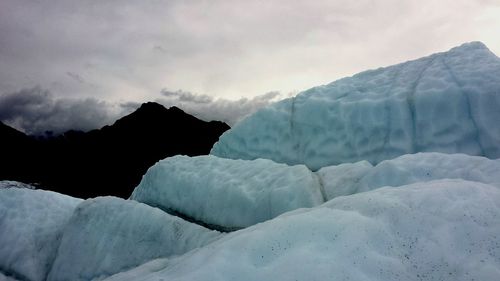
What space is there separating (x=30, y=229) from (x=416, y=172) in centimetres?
990

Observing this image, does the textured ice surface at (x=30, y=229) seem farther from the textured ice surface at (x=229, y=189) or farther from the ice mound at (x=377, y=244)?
the ice mound at (x=377, y=244)

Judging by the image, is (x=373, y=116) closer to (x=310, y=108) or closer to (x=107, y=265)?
(x=310, y=108)

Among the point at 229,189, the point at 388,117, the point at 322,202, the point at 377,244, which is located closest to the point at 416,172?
the point at 322,202

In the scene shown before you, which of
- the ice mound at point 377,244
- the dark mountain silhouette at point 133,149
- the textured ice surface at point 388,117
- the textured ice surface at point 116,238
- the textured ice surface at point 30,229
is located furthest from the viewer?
the dark mountain silhouette at point 133,149

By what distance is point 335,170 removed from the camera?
8.40 meters

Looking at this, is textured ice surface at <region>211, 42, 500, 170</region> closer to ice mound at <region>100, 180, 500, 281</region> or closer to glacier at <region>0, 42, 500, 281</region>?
glacier at <region>0, 42, 500, 281</region>

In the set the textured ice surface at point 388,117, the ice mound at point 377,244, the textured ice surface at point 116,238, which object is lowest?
the textured ice surface at point 116,238

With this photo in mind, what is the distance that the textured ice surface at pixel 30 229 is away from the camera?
10.2 m

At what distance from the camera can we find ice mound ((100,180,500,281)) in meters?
3.77

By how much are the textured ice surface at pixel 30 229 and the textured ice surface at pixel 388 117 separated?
5.14 m

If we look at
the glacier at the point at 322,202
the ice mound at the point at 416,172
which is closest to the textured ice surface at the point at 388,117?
the glacier at the point at 322,202

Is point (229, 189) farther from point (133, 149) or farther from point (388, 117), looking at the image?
point (133, 149)

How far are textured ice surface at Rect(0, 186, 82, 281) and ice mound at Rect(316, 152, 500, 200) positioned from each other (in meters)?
7.54

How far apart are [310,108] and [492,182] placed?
5.73 metres
